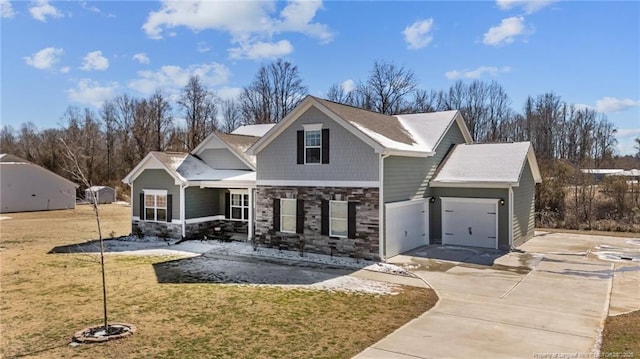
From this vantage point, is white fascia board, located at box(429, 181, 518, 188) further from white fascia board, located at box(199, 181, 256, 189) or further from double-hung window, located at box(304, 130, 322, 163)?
white fascia board, located at box(199, 181, 256, 189)

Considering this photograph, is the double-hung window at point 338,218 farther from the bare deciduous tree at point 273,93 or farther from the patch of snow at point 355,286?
the bare deciduous tree at point 273,93

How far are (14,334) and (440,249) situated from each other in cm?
1393

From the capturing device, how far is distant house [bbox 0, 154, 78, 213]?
1412 inches

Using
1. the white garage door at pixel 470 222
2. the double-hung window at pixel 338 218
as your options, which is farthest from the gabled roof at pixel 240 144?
the white garage door at pixel 470 222

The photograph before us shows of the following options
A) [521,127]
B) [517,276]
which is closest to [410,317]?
[517,276]

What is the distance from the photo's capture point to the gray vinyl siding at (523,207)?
1817 centimetres

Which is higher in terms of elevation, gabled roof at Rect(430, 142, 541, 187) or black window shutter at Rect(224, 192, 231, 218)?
gabled roof at Rect(430, 142, 541, 187)

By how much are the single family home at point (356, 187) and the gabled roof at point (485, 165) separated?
1.7 inches

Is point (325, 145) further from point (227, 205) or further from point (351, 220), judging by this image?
point (227, 205)

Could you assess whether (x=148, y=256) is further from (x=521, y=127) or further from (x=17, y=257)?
(x=521, y=127)

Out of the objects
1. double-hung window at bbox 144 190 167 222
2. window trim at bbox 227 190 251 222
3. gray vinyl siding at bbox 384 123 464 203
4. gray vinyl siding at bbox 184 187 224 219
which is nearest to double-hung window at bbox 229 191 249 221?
window trim at bbox 227 190 251 222

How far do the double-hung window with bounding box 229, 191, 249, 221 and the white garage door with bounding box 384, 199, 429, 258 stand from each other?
25.8ft

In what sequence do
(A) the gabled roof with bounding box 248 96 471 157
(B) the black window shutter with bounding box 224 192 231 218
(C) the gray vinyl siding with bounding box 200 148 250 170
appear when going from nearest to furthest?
(A) the gabled roof with bounding box 248 96 471 157, (B) the black window shutter with bounding box 224 192 231 218, (C) the gray vinyl siding with bounding box 200 148 250 170

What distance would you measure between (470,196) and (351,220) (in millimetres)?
5557
